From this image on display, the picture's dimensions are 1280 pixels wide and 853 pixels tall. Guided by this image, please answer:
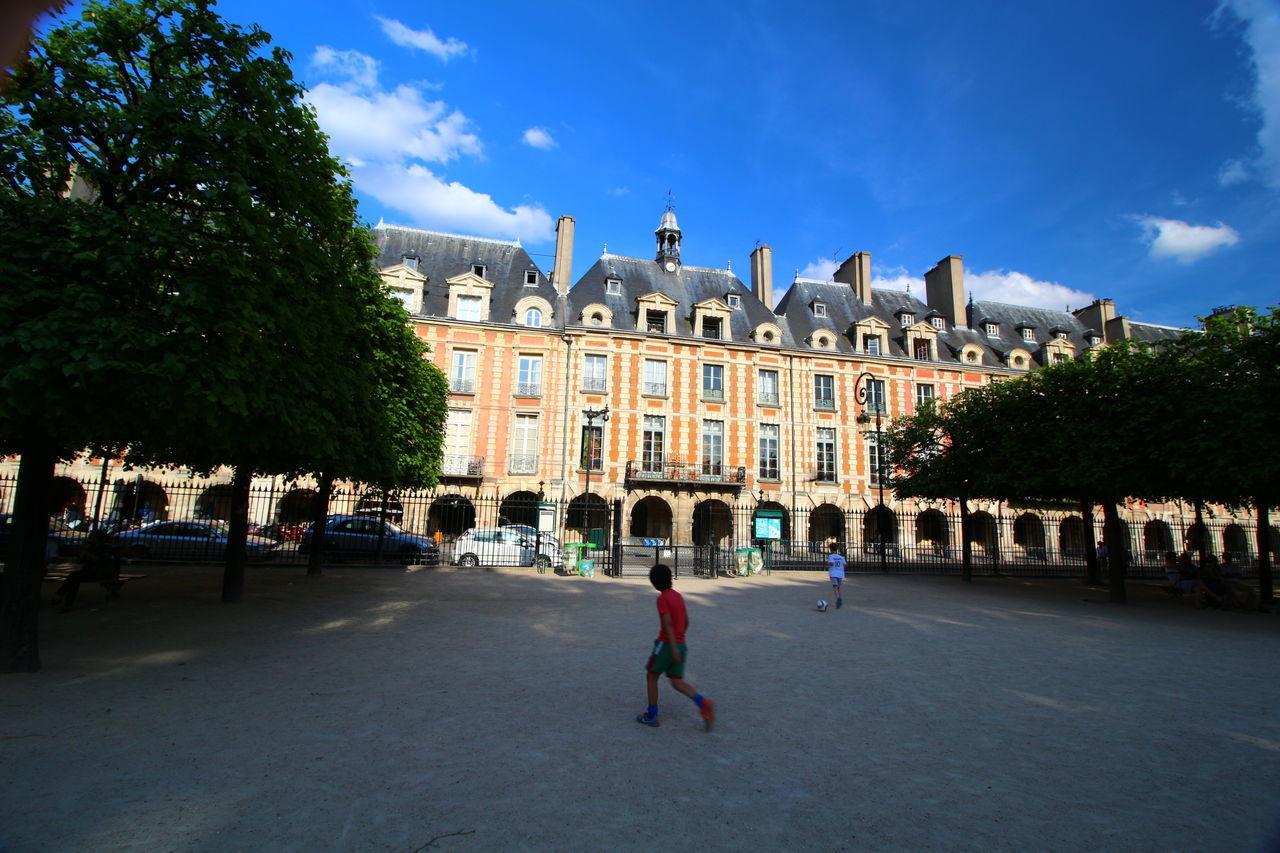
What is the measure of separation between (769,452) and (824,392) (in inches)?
166

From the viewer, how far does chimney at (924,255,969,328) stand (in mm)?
33625

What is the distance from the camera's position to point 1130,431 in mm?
12070

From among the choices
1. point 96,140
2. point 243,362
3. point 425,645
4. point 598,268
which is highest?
point 598,268

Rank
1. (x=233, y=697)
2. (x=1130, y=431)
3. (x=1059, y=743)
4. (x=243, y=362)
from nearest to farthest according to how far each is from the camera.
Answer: (x=1059, y=743) < (x=233, y=697) < (x=243, y=362) < (x=1130, y=431)

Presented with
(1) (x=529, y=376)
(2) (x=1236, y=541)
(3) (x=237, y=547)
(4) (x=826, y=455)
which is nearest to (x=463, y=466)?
(1) (x=529, y=376)

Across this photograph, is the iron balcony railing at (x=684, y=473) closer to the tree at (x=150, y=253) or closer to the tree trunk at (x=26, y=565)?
the tree at (x=150, y=253)

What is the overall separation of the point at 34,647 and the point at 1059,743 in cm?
893

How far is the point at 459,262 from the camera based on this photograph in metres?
29.5

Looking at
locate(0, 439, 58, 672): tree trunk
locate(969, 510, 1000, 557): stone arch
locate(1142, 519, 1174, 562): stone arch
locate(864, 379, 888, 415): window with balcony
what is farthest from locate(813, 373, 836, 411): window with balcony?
locate(0, 439, 58, 672): tree trunk

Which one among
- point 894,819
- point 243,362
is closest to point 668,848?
point 894,819

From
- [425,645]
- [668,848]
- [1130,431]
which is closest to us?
[668,848]

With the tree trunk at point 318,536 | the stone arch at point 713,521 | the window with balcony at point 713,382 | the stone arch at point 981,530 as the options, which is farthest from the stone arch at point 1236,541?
the tree trunk at point 318,536

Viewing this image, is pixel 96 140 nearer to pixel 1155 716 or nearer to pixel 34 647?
pixel 34 647

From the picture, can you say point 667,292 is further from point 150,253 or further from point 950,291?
point 150,253
